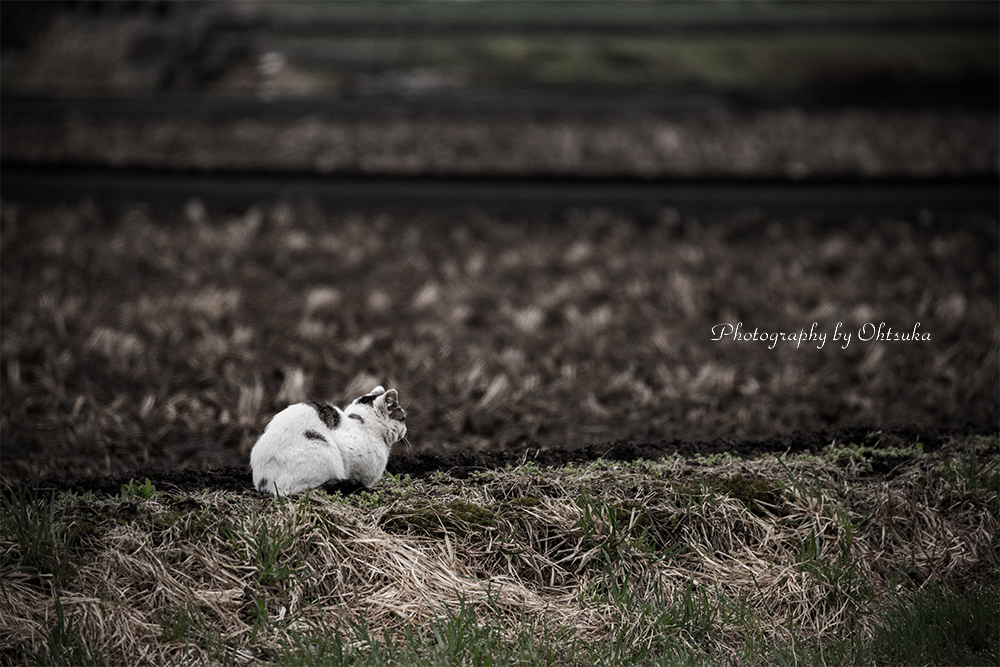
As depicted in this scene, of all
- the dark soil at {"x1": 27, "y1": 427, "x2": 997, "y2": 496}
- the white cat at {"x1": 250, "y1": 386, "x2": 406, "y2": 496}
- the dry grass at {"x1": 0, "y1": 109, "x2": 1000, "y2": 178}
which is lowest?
the dry grass at {"x1": 0, "y1": 109, "x2": 1000, "y2": 178}

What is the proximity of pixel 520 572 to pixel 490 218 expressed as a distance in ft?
19.7

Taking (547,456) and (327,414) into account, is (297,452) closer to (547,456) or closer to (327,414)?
(327,414)

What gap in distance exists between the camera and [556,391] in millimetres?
4652

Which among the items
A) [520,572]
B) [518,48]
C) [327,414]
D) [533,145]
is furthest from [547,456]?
[518,48]

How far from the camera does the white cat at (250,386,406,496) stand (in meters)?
2.74

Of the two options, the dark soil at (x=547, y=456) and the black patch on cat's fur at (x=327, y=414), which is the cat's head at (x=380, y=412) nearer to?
the black patch on cat's fur at (x=327, y=414)

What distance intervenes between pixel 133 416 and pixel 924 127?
12.6m

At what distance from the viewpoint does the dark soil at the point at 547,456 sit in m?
3.25

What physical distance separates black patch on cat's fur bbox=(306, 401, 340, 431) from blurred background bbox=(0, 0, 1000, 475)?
986 mm

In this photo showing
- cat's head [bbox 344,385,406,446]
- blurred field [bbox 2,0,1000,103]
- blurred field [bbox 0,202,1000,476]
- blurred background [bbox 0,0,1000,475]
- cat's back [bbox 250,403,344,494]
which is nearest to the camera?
cat's back [bbox 250,403,344,494]

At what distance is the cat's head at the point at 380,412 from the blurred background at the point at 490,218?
33.3 inches

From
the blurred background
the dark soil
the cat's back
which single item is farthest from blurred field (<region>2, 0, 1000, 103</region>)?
the cat's back

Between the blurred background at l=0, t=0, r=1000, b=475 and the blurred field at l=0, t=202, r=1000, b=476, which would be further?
the blurred background at l=0, t=0, r=1000, b=475

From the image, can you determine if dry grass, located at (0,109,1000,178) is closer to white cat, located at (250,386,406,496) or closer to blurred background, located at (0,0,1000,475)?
blurred background, located at (0,0,1000,475)
